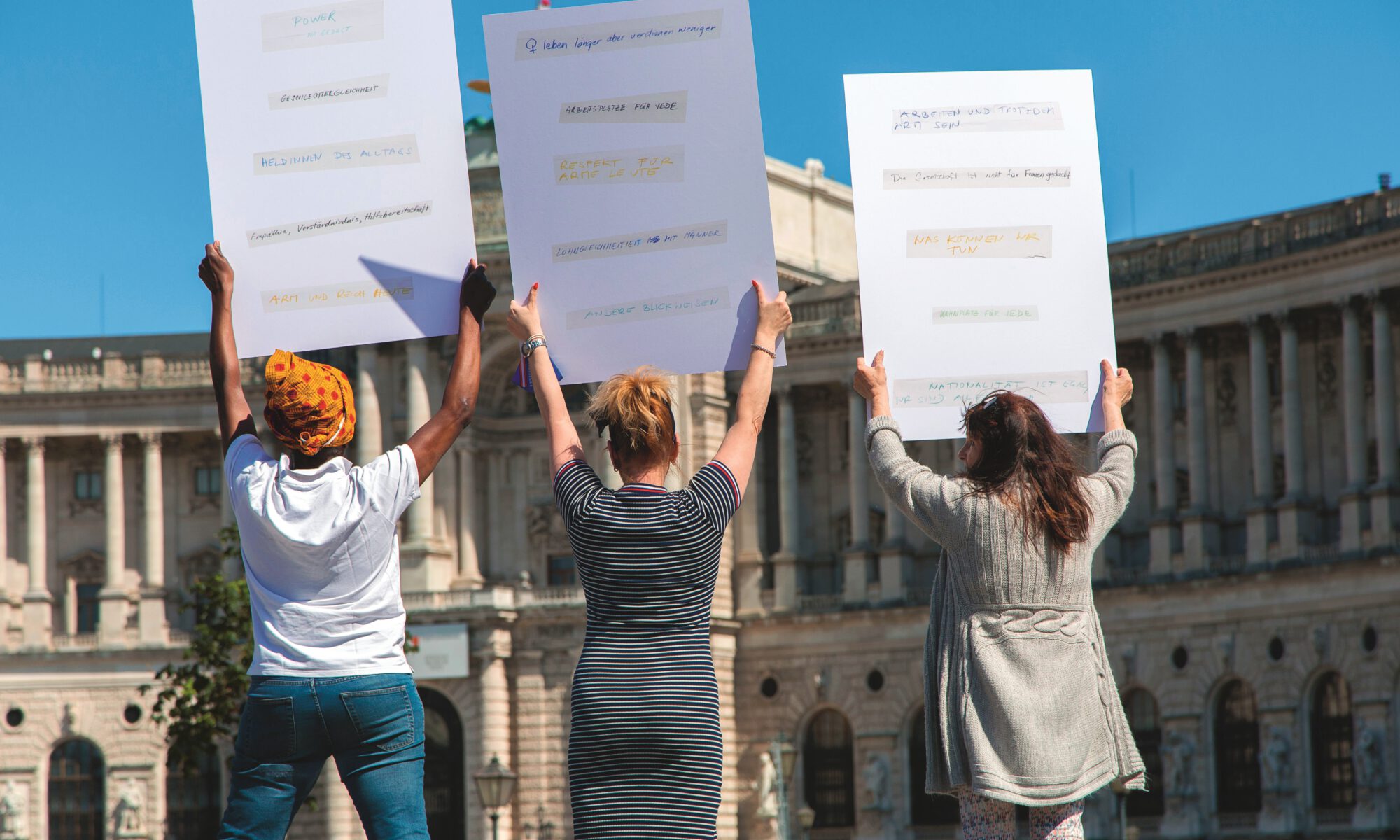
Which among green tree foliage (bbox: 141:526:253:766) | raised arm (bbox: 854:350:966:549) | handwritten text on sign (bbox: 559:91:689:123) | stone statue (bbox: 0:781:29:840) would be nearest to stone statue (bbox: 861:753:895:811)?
green tree foliage (bbox: 141:526:253:766)

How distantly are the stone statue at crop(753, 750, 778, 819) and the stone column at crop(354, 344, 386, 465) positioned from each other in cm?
1495

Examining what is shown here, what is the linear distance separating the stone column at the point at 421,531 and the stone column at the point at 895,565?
13316 mm

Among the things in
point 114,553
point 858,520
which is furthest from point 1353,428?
point 114,553

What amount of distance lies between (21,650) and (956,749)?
6105cm

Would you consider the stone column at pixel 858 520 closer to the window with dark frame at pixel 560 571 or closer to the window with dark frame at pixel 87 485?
the window with dark frame at pixel 560 571

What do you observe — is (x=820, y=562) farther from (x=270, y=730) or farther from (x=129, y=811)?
(x=270, y=730)

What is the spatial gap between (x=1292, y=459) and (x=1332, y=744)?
7320 mm

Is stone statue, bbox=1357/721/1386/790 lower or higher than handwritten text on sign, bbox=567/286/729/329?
lower

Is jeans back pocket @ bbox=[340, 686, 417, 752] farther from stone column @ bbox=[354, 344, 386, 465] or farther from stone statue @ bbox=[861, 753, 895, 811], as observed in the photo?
stone column @ bbox=[354, 344, 386, 465]

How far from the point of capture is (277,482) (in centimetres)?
923

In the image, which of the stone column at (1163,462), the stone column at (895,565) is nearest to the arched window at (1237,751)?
the stone column at (1163,462)

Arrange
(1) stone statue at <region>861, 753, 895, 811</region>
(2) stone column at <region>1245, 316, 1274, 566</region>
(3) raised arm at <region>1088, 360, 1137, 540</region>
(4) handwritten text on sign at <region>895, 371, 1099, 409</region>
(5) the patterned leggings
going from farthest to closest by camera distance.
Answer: (1) stone statue at <region>861, 753, 895, 811</region> < (2) stone column at <region>1245, 316, 1274, 566</region> < (4) handwritten text on sign at <region>895, 371, 1099, 409</region> < (3) raised arm at <region>1088, 360, 1137, 540</region> < (5) the patterned leggings

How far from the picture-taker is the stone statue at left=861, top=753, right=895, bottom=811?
5919cm

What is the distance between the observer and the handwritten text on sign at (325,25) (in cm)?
1132
